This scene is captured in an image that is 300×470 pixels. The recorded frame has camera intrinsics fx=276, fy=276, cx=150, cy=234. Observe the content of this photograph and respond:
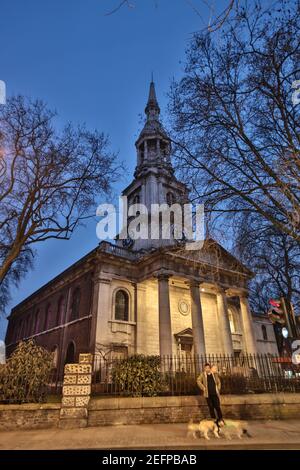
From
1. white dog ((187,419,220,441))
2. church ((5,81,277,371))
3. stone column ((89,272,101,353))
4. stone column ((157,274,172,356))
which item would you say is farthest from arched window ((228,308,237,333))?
white dog ((187,419,220,441))

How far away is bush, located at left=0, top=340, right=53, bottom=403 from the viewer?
796 centimetres

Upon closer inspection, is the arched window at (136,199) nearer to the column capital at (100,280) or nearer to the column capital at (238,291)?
the column capital at (100,280)

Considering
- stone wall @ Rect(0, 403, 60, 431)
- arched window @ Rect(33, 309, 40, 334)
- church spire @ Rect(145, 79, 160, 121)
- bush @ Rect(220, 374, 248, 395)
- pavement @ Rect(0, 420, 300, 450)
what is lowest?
pavement @ Rect(0, 420, 300, 450)

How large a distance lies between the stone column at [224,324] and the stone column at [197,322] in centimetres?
275

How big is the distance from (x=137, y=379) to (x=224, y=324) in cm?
1266

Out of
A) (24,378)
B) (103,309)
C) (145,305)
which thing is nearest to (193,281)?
(145,305)

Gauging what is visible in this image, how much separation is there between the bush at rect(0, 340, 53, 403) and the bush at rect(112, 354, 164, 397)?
8.05ft

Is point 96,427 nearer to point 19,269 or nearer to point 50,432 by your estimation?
point 50,432

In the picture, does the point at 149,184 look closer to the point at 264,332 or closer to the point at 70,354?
the point at 70,354

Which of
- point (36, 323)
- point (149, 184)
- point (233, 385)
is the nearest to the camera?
point (233, 385)

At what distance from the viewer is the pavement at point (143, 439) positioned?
552 centimetres

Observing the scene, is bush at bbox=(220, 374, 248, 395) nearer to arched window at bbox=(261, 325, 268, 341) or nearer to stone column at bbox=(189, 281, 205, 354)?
stone column at bbox=(189, 281, 205, 354)

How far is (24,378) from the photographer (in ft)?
27.0
